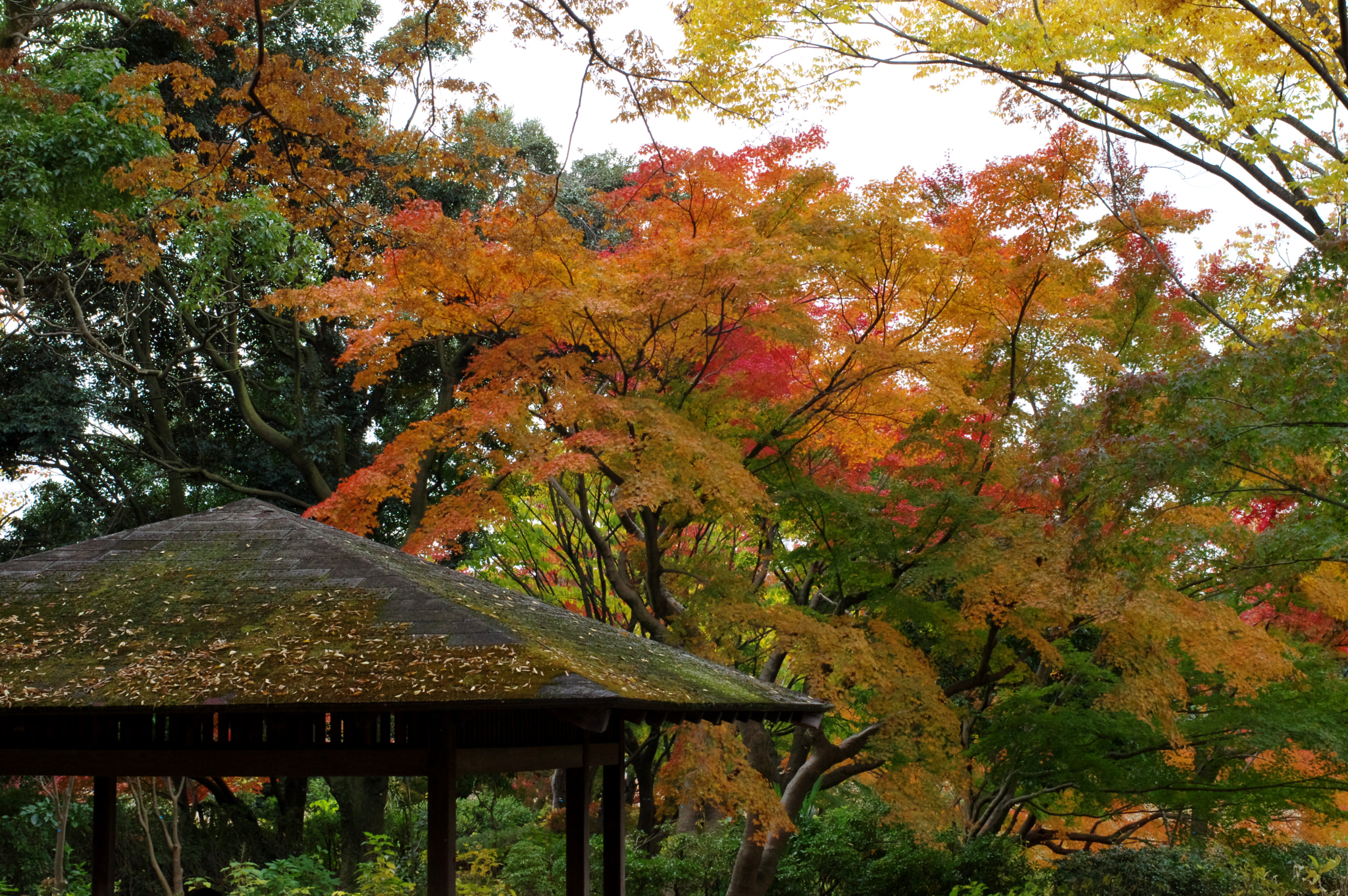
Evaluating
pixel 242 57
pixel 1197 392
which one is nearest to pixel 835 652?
pixel 1197 392

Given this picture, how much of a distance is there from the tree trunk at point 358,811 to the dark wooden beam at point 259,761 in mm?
8888

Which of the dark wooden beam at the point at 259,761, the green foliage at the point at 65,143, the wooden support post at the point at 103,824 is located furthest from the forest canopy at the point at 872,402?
the dark wooden beam at the point at 259,761

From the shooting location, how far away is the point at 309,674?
171 inches

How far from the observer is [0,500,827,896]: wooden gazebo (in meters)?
4.28

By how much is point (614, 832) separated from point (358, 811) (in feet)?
29.2

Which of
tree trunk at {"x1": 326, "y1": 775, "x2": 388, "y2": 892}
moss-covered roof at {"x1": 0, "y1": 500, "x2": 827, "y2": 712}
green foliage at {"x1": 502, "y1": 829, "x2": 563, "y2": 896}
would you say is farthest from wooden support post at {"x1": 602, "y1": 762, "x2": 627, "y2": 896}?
tree trunk at {"x1": 326, "y1": 775, "x2": 388, "y2": 892}

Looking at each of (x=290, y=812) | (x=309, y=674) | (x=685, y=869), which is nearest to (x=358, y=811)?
(x=290, y=812)

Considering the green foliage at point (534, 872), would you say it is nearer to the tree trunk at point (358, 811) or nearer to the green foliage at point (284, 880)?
the green foliage at point (284, 880)

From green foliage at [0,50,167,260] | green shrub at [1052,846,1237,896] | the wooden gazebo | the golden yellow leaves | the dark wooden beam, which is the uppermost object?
green foliage at [0,50,167,260]

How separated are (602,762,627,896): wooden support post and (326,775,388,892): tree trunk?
8.50m

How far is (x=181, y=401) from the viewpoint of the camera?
1484 cm

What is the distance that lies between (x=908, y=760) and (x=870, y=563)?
5.80ft

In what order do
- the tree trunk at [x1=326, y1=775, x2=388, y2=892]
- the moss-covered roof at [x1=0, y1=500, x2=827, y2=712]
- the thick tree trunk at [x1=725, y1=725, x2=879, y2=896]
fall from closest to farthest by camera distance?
the moss-covered roof at [x1=0, y1=500, x2=827, y2=712] < the thick tree trunk at [x1=725, y1=725, x2=879, y2=896] < the tree trunk at [x1=326, y1=775, x2=388, y2=892]

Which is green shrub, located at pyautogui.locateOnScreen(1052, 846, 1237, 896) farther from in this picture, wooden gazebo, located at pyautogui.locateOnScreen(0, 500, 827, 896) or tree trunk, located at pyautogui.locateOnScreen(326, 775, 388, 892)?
tree trunk, located at pyautogui.locateOnScreen(326, 775, 388, 892)
